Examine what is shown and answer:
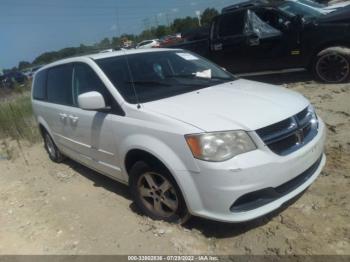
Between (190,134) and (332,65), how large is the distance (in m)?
5.83

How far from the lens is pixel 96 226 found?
172 inches

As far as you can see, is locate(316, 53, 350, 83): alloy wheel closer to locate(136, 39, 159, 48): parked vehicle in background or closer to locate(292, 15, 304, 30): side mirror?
locate(292, 15, 304, 30): side mirror

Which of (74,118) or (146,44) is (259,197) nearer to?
(74,118)

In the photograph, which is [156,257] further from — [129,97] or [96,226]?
[129,97]

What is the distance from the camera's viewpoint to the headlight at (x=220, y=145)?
10.8 ft

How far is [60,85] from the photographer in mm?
5738

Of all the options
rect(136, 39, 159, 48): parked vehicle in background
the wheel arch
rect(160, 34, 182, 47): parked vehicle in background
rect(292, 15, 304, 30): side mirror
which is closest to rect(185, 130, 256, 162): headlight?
rect(136, 39, 159, 48): parked vehicle in background

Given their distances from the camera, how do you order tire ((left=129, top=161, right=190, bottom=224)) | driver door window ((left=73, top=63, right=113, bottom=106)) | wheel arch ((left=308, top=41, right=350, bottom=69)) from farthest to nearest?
wheel arch ((left=308, top=41, right=350, bottom=69)), driver door window ((left=73, top=63, right=113, bottom=106)), tire ((left=129, top=161, right=190, bottom=224))

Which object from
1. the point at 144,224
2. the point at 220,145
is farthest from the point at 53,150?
the point at 220,145

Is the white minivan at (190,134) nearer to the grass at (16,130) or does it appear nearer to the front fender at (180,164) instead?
the front fender at (180,164)

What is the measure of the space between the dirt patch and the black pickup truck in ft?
7.75

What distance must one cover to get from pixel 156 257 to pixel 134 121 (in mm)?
1272

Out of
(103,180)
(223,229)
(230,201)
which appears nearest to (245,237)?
(223,229)

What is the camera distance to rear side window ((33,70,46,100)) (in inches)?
255
